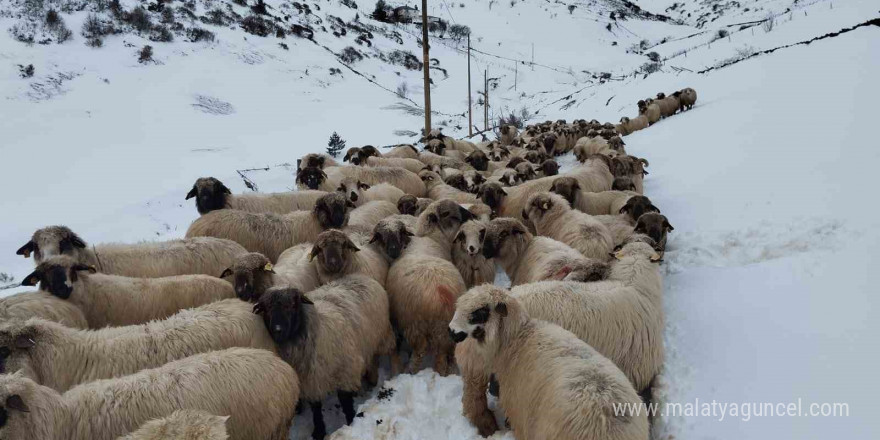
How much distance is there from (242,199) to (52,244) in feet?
10.2

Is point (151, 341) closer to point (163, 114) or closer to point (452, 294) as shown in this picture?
point (452, 294)

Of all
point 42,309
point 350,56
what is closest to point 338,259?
point 42,309

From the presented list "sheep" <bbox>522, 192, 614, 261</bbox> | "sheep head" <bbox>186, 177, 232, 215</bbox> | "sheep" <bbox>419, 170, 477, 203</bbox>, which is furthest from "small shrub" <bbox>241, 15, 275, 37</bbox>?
"sheep" <bbox>522, 192, 614, 261</bbox>

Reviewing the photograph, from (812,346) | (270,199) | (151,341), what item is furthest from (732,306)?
(270,199)

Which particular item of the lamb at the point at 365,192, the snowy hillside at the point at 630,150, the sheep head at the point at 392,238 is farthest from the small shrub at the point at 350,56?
the sheep head at the point at 392,238

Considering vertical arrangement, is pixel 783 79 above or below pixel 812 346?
above

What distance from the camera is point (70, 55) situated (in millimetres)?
23297

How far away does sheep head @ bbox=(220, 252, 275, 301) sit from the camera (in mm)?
5551

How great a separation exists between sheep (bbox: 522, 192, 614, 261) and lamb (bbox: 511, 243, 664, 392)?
1.66m

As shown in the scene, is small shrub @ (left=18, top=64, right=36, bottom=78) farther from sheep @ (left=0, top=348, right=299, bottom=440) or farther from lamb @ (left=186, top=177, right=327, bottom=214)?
sheep @ (left=0, top=348, right=299, bottom=440)

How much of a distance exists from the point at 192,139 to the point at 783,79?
71.9 feet

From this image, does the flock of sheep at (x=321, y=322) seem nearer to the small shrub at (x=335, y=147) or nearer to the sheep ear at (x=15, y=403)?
the sheep ear at (x=15, y=403)

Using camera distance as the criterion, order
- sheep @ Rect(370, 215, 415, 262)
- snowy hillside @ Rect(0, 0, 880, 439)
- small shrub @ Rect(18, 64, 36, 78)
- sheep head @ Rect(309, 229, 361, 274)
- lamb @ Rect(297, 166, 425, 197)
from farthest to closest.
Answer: small shrub @ Rect(18, 64, 36, 78) → lamb @ Rect(297, 166, 425, 197) → sheep @ Rect(370, 215, 415, 262) → sheep head @ Rect(309, 229, 361, 274) → snowy hillside @ Rect(0, 0, 880, 439)

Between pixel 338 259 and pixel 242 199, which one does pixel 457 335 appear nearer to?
pixel 338 259
